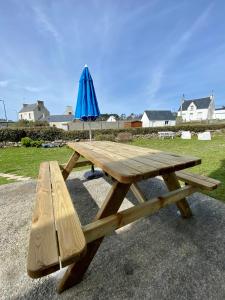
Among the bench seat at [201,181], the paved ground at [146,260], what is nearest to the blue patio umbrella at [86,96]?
the paved ground at [146,260]

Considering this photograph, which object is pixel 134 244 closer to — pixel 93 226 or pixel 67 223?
pixel 93 226

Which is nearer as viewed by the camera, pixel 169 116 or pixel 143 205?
pixel 143 205

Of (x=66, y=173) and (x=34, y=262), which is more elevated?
(x=34, y=262)

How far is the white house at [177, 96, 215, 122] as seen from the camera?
46406mm

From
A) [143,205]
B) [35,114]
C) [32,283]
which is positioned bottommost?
[32,283]

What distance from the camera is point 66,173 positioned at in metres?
4.01

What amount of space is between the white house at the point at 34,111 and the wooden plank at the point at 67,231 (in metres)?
55.4

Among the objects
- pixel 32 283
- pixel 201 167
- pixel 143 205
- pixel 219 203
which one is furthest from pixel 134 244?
pixel 201 167

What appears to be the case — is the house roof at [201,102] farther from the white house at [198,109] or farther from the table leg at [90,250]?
the table leg at [90,250]

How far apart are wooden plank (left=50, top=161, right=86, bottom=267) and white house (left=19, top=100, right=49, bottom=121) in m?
55.4

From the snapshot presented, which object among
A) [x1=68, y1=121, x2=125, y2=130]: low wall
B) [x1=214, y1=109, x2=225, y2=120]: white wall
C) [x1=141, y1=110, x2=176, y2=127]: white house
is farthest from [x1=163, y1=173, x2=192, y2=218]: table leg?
[x1=214, y1=109, x2=225, y2=120]: white wall

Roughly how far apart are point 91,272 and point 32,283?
0.52 m

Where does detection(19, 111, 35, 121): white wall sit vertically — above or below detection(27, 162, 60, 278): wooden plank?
above

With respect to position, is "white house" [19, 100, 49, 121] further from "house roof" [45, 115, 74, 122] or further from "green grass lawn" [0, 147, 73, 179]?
"green grass lawn" [0, 147, 73, 179]
